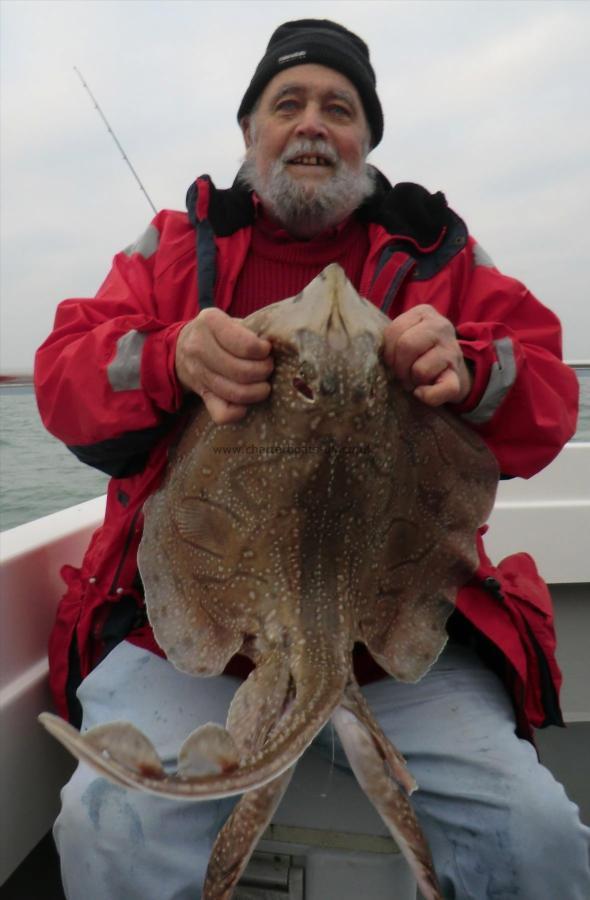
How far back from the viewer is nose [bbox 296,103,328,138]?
2.72 metres

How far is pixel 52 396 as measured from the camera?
6.81ft

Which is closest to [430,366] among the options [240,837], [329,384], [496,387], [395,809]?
[329,384]

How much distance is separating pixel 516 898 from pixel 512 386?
1278 mm

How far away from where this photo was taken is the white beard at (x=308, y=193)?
8.84 feet

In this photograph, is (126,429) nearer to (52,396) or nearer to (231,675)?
(52,396)

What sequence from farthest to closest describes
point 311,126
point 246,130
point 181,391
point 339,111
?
point 246,130 → point 339,111 → point 311,126 → point 181,391

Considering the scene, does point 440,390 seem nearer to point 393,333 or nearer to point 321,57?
point 393,333

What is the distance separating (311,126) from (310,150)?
0.27 ft

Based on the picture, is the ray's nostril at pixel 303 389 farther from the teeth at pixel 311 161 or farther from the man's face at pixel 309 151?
the teeth at pixel 311 161

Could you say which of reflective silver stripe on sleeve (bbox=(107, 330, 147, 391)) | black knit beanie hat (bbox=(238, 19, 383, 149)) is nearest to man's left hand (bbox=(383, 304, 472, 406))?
reflective silver stripe on sleeve (bbox=(107, 330, 147, 391))

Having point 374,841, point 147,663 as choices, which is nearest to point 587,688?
point 374,841

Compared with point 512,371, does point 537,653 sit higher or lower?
lower

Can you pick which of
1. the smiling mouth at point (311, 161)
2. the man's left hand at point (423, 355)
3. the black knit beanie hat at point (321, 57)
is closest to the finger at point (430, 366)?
the man's left hand at point (423, 355)

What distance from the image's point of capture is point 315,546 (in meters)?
1.69
